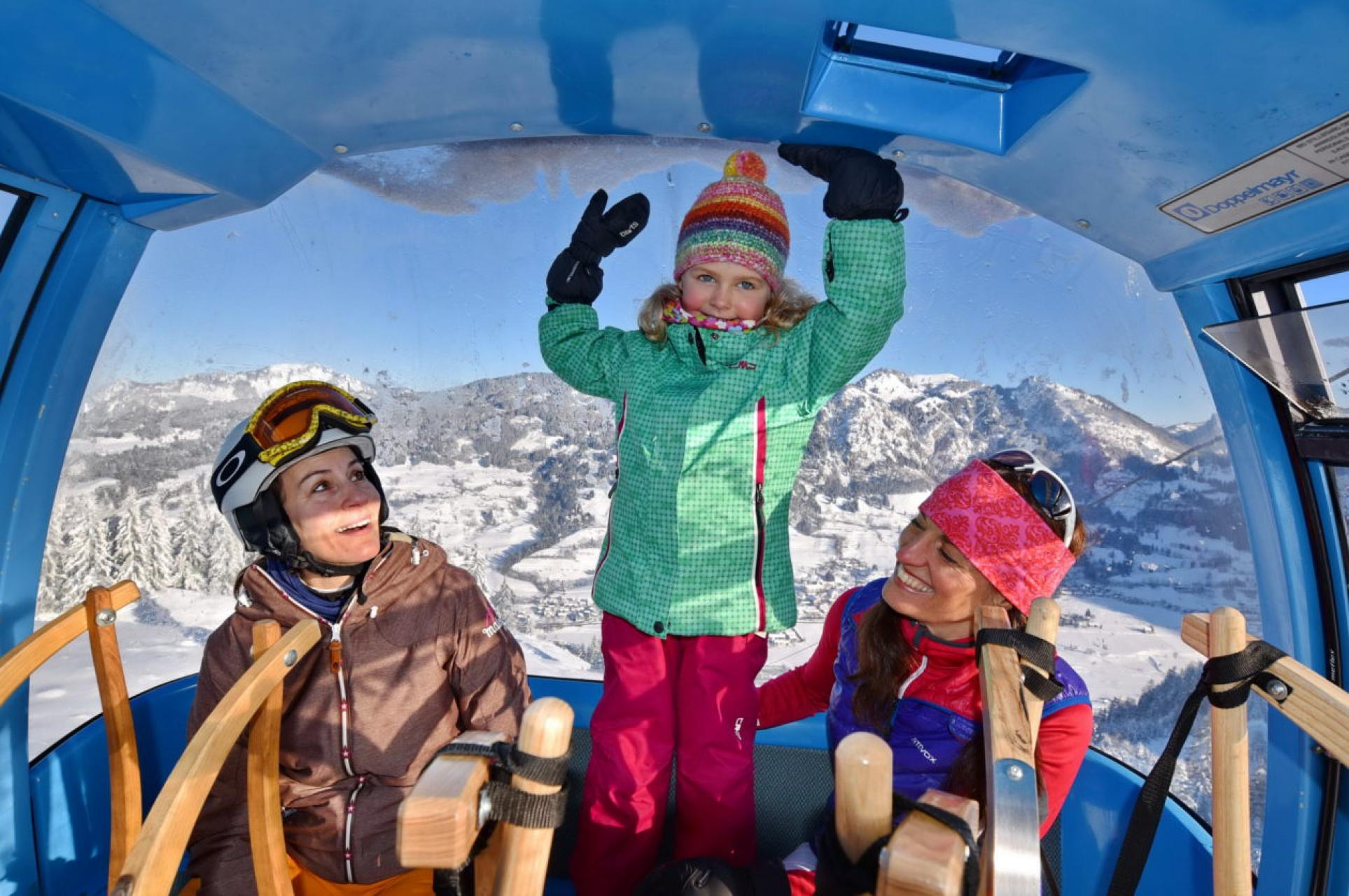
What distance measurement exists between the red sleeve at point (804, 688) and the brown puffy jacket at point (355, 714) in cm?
66

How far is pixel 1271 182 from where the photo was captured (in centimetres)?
146

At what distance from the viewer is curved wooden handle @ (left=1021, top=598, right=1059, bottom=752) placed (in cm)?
132

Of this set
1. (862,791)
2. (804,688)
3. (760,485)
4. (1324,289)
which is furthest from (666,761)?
(1324,289)

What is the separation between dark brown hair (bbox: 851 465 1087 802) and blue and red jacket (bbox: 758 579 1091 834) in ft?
0.06

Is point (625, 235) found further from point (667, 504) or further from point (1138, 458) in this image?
point (1138, 458)

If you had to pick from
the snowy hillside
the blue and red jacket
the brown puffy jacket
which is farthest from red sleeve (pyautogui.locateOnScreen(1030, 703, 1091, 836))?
the snowy hillside

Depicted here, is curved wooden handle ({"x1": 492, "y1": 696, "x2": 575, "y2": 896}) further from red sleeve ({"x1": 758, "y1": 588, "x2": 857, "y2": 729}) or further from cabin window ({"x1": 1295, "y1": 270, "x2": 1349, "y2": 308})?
cabin window ({"x1": 1295, "y1": 270, "x2": 1349, "y2": 308})

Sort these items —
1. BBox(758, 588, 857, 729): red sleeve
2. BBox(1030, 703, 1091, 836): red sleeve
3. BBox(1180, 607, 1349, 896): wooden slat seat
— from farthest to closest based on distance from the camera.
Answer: BBox(758, 588, 857, 729): red sleeve, BBox(1030, 703, 1091, 836): red sleeve, BBox(1180, 607, 1349, 896): wooden slat seat

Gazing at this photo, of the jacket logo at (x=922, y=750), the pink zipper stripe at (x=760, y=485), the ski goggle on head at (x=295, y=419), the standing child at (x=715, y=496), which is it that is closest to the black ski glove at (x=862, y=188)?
the standing child at (x=715, y=496)

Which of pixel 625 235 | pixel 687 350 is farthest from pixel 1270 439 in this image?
pixel 625 235

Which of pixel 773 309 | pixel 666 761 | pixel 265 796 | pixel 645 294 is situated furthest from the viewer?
pixel 645 294

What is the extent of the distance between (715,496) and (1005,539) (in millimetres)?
640

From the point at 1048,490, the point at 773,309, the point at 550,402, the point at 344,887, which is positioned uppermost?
the point at 773,309

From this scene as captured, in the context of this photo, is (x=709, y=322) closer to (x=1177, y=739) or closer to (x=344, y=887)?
(x=1177, y=739)
